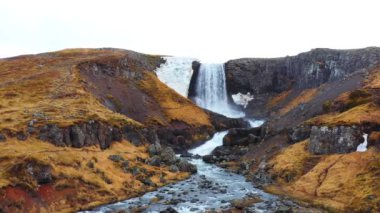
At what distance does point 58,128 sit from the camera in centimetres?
5600

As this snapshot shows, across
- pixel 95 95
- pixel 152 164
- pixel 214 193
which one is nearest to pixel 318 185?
pixel 214 193

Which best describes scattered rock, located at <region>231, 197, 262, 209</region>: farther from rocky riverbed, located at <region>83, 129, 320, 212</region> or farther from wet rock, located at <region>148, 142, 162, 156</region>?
wet rock, located at <region>148, 142, 162, 156</region>

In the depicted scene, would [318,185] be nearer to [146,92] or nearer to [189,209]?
[189,209]

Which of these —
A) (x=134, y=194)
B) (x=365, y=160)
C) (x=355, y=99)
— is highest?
(x=355, y=99)

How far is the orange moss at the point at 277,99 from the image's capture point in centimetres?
11394

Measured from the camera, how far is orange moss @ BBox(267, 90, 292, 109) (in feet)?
374

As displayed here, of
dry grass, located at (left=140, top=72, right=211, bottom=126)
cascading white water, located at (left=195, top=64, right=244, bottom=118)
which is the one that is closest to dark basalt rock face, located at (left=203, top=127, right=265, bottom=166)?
dry grass, located at (left=140, top=72, right=211, bottom=126)

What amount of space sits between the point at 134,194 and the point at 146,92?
53.8 metres

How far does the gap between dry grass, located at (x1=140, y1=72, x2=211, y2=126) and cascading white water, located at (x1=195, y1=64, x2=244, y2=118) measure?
49.2ft

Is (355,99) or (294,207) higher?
(355,99)

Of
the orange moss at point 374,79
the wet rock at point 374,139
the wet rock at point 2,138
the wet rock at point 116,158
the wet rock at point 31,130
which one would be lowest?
the wet rock at point 116,158

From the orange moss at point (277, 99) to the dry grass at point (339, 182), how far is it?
195ft

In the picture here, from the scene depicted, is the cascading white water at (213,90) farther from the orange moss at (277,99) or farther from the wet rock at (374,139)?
the wet rock at (374,139)

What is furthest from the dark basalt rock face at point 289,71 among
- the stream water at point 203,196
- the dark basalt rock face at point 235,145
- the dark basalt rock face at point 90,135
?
the stream water at point 203,196
